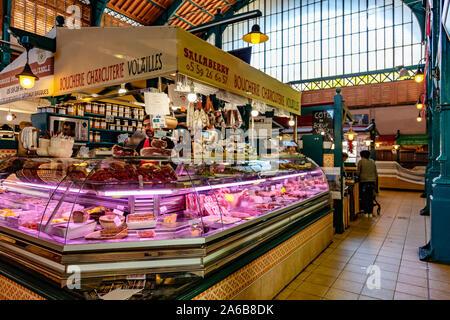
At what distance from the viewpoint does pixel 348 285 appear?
359 centimetres

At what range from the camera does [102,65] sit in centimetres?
307

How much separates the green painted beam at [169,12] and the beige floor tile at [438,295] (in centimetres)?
1625

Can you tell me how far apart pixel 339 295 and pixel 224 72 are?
9.87 ft

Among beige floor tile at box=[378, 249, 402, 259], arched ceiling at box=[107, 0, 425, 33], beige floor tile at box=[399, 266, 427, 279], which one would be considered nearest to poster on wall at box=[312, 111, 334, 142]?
beige floor tile at box=[378, 249, 402, 259]

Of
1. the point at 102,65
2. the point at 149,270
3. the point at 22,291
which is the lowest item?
the point at 22,291

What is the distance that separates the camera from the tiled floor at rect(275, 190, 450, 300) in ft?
11.1

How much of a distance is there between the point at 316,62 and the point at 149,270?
17792 mm

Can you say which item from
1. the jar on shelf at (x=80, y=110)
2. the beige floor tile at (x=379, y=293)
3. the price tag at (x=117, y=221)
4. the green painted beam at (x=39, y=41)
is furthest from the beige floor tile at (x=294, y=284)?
the jar on shelf at (x=80, y=110)

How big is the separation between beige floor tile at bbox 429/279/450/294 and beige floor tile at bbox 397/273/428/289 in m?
0.06

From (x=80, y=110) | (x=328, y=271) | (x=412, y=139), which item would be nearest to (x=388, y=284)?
(x=328, y=271)
